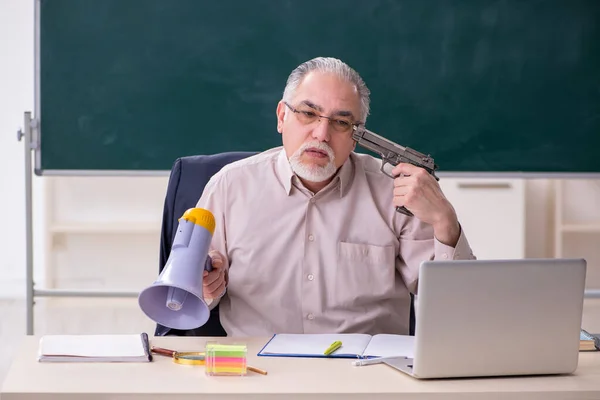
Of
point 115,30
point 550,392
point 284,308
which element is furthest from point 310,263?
point 115,30

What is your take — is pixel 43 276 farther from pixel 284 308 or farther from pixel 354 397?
pixel 354 397

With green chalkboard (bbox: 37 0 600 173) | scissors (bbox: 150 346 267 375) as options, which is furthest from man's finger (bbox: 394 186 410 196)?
green chalkboard (bbox: 37 0 600 173)

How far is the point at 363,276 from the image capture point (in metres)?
2.10

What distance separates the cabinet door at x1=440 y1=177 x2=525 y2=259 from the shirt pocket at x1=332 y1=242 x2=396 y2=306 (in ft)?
8.53

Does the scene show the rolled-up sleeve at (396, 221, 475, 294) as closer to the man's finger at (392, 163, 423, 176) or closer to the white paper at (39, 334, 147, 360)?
the man's finger at (392, 163, 423, 176)

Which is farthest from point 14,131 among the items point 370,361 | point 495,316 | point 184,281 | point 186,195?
point 495,316

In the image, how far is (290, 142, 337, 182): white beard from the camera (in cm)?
208

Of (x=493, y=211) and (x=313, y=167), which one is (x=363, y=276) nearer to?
(x=313, y=167)

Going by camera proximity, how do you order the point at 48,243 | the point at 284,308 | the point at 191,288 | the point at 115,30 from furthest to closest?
the point at 48,243 → the point at 115,30 → the point at 284,308 → the point at 191,288

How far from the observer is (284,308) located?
6.90 ft

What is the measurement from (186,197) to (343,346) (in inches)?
28.2

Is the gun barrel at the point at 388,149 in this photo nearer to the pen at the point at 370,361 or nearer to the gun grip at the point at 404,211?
the gun grip at the point at 404,211

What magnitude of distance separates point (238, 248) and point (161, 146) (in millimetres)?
1311

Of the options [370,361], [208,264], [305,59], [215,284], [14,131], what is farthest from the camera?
[14,131]
